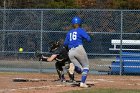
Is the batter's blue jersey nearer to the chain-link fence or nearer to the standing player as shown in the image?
the standing player

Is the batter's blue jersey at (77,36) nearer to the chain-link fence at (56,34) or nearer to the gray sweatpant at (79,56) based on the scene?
the gray sweatpant at (79,56)

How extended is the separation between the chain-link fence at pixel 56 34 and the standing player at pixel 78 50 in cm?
605

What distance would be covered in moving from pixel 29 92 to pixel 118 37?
353 inches

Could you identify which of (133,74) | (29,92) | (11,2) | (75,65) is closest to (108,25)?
(133,74)

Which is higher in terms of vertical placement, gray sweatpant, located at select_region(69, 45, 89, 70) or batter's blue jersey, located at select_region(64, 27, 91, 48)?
batter's blue jersey, located at select_region(64, 27, 91, 48)

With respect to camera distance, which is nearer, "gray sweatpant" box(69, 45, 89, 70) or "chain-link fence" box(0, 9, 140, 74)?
"gray sweatpant" box(69, 45, 89, 70)

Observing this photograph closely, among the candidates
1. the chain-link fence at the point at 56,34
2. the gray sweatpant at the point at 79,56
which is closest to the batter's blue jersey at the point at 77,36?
the gray sweatpant at the point at 79,56

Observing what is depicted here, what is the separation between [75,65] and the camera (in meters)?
14.7

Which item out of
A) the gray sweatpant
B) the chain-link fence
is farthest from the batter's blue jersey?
the chain-link fence

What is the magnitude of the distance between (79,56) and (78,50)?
18cm

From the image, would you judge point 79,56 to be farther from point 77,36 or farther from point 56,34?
point 56,34

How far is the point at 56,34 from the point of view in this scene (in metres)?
21.4

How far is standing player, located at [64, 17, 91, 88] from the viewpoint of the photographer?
14469mm

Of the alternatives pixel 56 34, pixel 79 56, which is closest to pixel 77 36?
pixel 79 56
